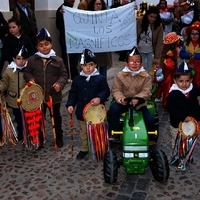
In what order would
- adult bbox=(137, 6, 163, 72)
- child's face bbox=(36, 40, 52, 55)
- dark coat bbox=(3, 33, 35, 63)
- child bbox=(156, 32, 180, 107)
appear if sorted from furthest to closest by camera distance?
adult bbox=(137, 6, 163, 72) → child bbox=(156, 32, 180, 107) → dark coat bbox=(3, 33, 35, 63) → child's face bbox=(36, 40, 52, 55)

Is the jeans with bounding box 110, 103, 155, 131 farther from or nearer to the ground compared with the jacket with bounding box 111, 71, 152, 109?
nearer to the ground

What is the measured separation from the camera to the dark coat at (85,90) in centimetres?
425

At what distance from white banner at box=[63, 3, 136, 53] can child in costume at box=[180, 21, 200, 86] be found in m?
0.96

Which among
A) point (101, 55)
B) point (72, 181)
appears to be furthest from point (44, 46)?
point (101, 55)

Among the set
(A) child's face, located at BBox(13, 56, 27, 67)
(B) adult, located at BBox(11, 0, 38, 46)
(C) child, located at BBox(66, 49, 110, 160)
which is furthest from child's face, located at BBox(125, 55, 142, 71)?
(B) adult, located at BBox(11, 0, 38, 46)

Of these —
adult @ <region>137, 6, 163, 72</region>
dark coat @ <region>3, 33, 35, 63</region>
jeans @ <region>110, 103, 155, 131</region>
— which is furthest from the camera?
adult @ <region>137, 6, 163, 72</region>

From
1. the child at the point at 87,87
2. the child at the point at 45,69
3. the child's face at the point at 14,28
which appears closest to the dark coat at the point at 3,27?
the child's face at the point at 14,28

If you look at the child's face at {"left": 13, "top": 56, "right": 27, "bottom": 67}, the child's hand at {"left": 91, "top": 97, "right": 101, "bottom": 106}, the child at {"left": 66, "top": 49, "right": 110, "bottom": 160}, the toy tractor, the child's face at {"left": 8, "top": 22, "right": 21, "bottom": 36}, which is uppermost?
the child's face at {"left": 8, "top": 22, "right": 21, "bottom": 36}

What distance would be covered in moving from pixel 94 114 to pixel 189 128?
3.50 feet

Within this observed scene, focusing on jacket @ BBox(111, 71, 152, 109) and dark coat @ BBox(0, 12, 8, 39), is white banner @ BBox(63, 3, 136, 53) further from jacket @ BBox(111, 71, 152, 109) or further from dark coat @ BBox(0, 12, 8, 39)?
jacket @ BBox(111, 71, 152, 109)

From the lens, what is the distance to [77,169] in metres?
4.19

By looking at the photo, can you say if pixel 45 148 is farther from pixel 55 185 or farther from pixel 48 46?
pixel 48 46

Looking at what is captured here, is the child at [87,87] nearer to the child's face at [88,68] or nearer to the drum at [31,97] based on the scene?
the child's face at [88,68]

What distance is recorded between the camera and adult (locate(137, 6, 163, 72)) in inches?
260
